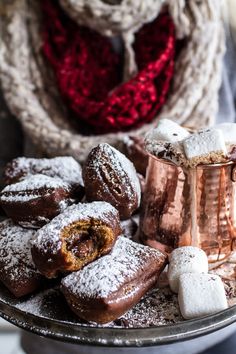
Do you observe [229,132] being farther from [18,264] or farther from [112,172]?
[18,264]

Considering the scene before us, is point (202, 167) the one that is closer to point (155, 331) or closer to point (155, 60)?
point (155, 331)

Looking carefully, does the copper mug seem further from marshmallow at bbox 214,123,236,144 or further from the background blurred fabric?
the background blurred fabric

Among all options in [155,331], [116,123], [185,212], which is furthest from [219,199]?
[116,123]

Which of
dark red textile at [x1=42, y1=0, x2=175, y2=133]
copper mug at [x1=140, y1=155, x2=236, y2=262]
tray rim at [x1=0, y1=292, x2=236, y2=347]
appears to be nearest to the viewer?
tray rim at [x1=0, y1=292, x2=236, y2=347]

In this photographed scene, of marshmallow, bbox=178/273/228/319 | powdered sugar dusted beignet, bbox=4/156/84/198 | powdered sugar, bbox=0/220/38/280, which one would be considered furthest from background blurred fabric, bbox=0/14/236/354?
marshmallow, bbox=178/273/228/319

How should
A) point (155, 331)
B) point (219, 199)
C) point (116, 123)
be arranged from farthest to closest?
1. point (116, 123)
2. point (219, 199)
3. point (155, 331)

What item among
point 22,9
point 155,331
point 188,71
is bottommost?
point 155,331

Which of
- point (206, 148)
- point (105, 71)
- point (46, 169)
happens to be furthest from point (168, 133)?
point (105, 71)

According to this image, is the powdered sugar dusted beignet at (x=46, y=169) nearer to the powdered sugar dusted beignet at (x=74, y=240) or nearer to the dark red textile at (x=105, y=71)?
the powdered sugar dusted beignet at (x=74, y=240)

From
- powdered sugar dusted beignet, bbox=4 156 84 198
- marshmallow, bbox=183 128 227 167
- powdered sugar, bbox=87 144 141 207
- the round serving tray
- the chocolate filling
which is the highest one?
marshmallow, bbox=183 128 227 167
